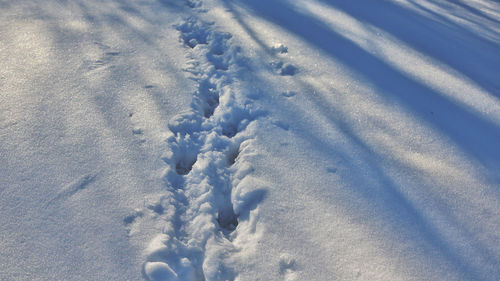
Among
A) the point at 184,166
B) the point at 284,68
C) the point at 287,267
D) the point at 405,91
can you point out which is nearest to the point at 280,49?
the point at 284,68

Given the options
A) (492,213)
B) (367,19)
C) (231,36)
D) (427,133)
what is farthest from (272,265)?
(367,19)

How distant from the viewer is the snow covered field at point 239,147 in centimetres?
131

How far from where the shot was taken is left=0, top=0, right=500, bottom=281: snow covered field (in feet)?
4.28

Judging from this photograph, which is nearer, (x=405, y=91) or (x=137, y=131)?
(x=137, y=131)

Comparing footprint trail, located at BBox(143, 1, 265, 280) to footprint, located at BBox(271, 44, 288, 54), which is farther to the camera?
footprint, located at BBox(271, 44, 288, 54)

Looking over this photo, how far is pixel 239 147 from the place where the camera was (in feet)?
5.86

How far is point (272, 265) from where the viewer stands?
1291 millimetres

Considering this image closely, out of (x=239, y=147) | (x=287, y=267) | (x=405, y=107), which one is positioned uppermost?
(x=405, y=107)

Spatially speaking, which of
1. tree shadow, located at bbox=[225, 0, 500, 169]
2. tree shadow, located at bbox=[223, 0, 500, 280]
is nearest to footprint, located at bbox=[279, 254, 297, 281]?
tree shadow, located at bbox=[223, 0, 500, 280]

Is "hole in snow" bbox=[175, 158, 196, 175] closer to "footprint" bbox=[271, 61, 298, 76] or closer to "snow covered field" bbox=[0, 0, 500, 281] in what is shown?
"snow covered field" bbox=[0, 0, 500, 281]

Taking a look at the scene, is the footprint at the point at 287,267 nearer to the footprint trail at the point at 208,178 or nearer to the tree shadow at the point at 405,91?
the footprint trail at the point at 208,178

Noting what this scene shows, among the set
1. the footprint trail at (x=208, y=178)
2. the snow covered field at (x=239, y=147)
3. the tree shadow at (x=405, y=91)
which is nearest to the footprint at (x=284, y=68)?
the snow covered field at (x=239, y=147)

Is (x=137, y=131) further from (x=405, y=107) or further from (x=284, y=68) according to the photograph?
(x=405, y=107)

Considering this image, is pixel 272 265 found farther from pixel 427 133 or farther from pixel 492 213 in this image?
pixel 427 133
